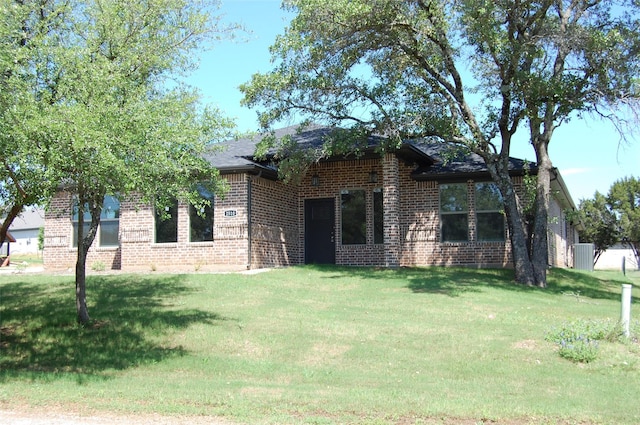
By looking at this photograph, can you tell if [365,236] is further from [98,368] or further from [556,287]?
[98,368]

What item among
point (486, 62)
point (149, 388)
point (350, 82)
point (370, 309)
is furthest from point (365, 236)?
point (149, 388)

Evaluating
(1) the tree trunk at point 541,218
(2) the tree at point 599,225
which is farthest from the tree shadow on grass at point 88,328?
(2) the tree at point 599,225

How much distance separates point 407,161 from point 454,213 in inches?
89.1

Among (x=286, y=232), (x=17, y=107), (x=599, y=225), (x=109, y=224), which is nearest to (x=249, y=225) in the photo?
(x=286, y=232)

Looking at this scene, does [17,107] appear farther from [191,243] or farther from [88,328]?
[191,243]

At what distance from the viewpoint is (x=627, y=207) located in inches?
1563

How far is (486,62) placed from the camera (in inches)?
652

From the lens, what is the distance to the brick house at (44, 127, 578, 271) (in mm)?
17656

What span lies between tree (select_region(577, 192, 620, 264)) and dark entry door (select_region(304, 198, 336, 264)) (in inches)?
1014

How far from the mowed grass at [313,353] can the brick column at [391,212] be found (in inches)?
124

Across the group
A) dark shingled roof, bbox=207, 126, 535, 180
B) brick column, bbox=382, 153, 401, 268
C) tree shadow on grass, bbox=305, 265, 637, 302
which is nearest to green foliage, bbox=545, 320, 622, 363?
tree shadow on grass, bbox=305, 265, 637, 302

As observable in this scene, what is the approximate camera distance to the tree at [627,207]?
3900 cm

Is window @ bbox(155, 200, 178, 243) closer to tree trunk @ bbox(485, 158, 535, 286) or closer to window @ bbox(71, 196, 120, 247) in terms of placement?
window @ bbox(71, 196, 120, 247)

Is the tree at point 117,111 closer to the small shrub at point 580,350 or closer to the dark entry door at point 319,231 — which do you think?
the small shrub at point 580,350
